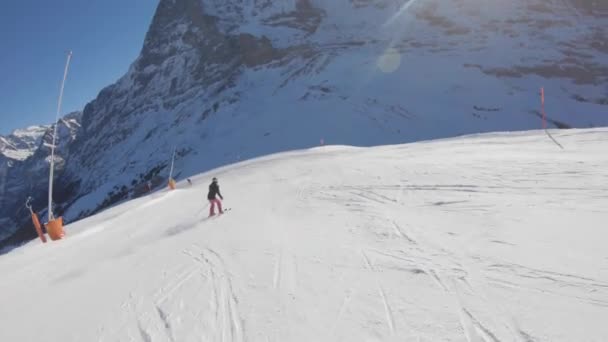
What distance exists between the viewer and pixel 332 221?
897cm

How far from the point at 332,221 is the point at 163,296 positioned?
436cm

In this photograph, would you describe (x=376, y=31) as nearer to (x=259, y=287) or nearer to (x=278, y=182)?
(x=278, y=182)

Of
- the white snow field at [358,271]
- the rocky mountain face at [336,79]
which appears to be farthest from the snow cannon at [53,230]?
the rocky mountain face at [336,79]

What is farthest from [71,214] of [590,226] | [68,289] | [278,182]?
[590,226]

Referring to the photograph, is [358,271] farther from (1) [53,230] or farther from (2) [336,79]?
(2) [336,79]

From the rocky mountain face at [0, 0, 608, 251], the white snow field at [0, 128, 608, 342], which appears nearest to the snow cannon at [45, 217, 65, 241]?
the white snow field at [0, 128, 608, 342]

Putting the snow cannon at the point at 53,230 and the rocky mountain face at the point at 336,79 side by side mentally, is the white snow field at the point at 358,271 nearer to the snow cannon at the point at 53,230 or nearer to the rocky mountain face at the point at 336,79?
the snow cannon at the point at 53,230

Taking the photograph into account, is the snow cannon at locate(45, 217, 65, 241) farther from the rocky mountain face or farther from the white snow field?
the rocky mountain face

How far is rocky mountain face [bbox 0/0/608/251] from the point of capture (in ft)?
205

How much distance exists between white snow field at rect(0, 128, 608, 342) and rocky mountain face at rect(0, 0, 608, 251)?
1774 inches

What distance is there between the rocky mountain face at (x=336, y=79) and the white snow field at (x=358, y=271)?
148 feet

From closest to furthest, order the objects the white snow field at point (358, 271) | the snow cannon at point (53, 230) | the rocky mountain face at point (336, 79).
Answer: the white snow field at point (358, 271)
the snow cannon at point (53, 230)
the rocky mountain face at point (336, 79)

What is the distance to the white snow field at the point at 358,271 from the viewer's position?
4254mm

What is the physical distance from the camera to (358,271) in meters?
5.77
